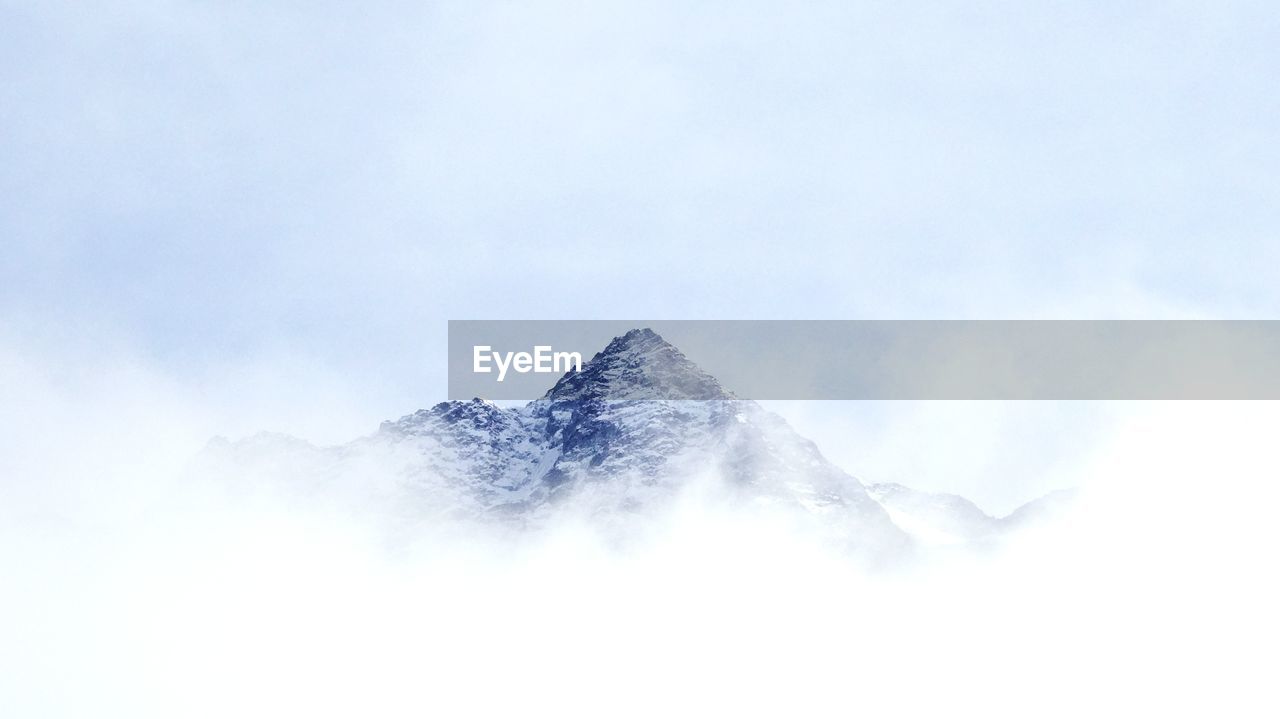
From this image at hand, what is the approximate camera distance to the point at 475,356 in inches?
7175

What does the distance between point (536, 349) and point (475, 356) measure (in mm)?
7729

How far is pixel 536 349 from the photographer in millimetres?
179625
